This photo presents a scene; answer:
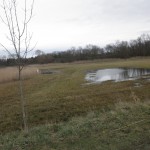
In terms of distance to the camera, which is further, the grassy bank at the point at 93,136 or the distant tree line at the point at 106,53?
the distant tree line at the point at 106,53

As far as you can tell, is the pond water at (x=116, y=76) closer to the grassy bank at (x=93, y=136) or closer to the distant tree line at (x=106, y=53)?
the grassy bank at (x=93, y=136)

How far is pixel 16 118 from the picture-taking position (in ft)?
43.8

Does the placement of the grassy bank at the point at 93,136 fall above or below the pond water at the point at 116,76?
above

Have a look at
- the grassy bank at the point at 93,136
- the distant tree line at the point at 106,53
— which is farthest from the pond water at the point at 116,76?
the distant tree line at the point at 106,53

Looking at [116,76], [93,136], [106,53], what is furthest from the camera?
[106,53]

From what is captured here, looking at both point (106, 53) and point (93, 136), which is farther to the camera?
point (106, 53)

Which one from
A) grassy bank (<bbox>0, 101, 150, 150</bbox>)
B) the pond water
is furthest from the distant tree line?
grassy bank (<bbox>0, 101, 150, 150</bbox>)

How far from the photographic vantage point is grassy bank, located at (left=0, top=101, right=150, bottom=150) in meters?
5.30

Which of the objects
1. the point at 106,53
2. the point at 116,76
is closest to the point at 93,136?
the point at 116,76

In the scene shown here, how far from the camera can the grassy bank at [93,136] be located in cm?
530

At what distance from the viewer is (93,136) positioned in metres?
5.83

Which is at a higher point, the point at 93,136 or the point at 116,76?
the point at 93,136

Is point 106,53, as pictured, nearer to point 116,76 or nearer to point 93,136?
point 116,76

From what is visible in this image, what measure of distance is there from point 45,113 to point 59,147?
8.86 m
